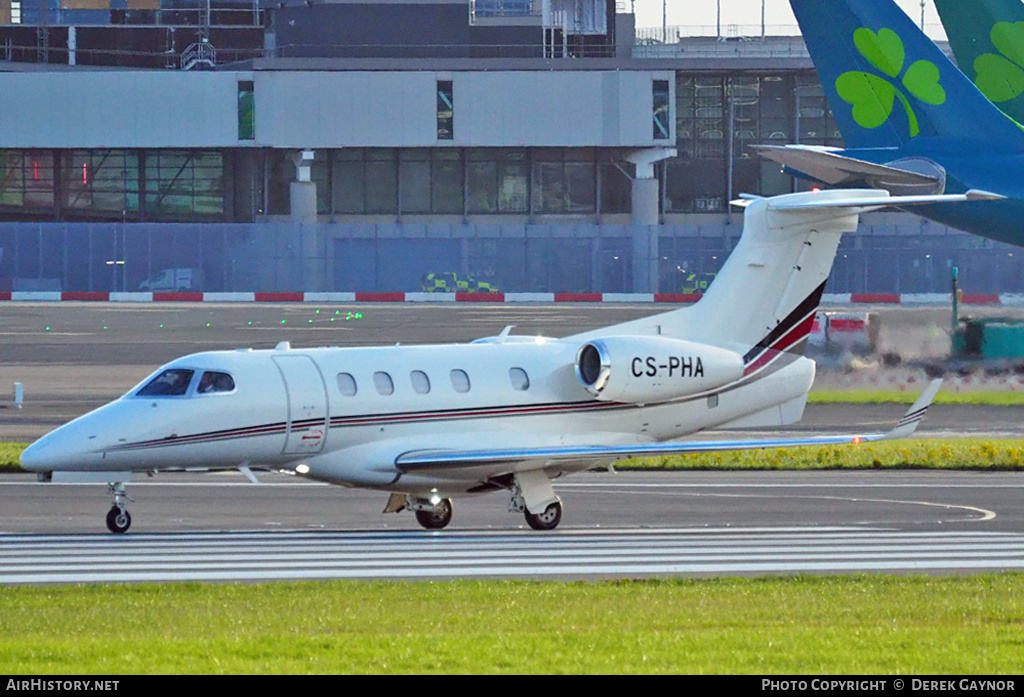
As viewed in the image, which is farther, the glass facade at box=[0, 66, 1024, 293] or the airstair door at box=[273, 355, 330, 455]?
the glass facade at box=[0, 66, 1024, 293]

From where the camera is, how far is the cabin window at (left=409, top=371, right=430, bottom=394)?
2364cm

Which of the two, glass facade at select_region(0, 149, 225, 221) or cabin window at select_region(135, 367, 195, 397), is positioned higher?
glass facade at select_region(0, 149, 225, 221)

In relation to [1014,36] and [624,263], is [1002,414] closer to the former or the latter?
[1014,36]

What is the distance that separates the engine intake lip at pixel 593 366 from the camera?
78.7 feet

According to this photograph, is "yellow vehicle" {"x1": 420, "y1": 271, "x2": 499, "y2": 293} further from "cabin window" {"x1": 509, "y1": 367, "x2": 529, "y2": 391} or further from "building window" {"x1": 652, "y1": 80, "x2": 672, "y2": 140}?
"cabin window" {"x1": 509, "y1": 367, "x2": 529, "y2": 391}

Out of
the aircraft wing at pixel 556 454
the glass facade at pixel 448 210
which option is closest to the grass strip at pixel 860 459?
the aircraft wing at pixel 556 454

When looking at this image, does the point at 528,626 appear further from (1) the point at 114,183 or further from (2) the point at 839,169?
(1) the point at 114,183

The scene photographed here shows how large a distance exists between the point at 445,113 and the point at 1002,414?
165 feet

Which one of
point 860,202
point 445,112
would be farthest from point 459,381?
point 445,112

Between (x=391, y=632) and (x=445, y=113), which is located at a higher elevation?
(x=445, y=113)

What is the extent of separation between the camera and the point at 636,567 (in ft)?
62.1

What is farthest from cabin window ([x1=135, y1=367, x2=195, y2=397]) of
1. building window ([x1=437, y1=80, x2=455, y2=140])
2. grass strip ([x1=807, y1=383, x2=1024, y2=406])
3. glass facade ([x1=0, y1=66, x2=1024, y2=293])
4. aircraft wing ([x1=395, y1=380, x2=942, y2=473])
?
building window ([x1=437, y1=80, x2=455, y2=140])

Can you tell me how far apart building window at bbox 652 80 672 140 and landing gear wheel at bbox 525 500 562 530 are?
6587 cm
